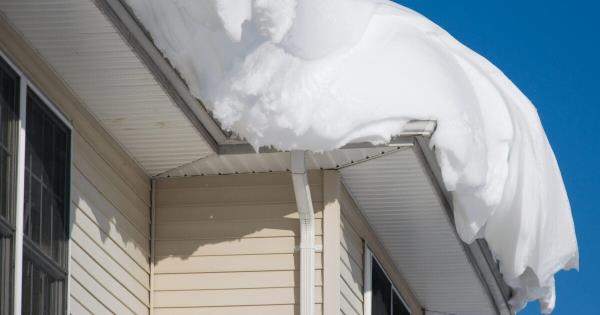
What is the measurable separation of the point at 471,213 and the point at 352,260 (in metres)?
1.19

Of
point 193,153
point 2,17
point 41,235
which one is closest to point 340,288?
point 193,153

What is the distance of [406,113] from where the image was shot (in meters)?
10.5

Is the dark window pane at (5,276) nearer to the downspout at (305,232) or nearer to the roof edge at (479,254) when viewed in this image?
the downspout at (305,232)

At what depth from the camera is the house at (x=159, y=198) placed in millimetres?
9430

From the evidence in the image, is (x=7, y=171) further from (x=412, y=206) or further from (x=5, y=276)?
(x=412, y=206)

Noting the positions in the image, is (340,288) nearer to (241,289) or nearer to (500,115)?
(241,289)

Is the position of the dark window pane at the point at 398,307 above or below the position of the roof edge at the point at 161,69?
below

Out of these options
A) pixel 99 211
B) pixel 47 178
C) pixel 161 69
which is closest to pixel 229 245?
pixel 99 211

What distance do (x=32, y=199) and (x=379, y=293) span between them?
4.11 m

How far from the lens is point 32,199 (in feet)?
31.4

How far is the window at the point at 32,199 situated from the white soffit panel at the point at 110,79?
30 centimetres

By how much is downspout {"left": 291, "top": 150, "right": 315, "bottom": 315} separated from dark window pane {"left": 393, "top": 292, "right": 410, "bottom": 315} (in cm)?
239

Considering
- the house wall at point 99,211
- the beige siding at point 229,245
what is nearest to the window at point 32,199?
the house wall at point 99,211

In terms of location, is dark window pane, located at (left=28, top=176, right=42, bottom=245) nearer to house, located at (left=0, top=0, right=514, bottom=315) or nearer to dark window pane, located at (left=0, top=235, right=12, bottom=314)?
house, located at (left=0, top=0, right=514, bottom=315)
